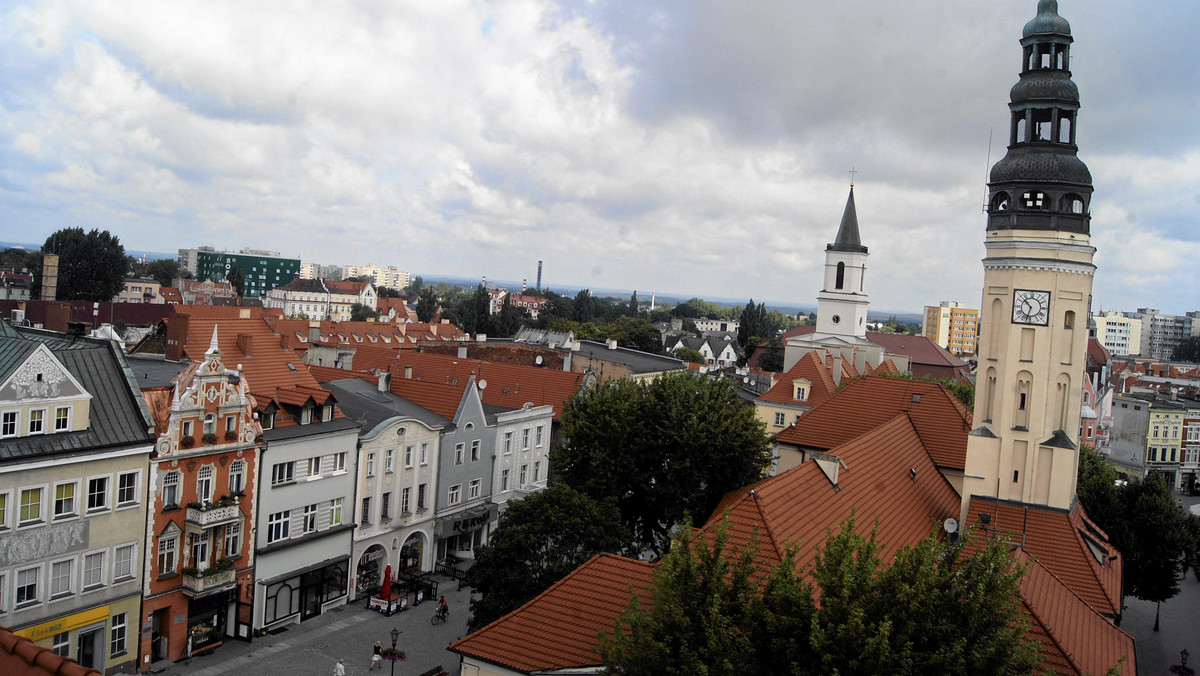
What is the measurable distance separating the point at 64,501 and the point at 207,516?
4343 mm

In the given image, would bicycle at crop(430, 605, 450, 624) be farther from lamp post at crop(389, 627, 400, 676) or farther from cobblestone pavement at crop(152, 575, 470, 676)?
lamp post at crop(389, 627, 400, 676)

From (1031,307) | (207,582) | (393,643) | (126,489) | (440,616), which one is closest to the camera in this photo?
(393,643)

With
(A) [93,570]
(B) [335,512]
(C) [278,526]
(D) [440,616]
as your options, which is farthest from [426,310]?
(A) [93,570]

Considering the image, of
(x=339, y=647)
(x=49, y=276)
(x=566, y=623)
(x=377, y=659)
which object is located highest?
(x=49, y=276)

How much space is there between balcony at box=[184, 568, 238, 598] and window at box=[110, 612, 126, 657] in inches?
80.8

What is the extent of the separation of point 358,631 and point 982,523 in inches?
860

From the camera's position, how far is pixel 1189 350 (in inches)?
7219

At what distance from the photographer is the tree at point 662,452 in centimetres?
3114

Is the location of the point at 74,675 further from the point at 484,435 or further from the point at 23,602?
the point at 484,435

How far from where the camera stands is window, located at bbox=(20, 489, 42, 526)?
2318 cm

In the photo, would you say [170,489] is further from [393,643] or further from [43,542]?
[393,643]

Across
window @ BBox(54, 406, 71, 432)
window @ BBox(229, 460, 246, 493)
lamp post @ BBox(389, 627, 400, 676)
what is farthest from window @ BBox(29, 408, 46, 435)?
lamp post @ BBox(389, 627, 400, 676)

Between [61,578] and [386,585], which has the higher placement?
[61,578]

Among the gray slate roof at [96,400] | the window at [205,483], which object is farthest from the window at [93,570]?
the window at [205,483]
